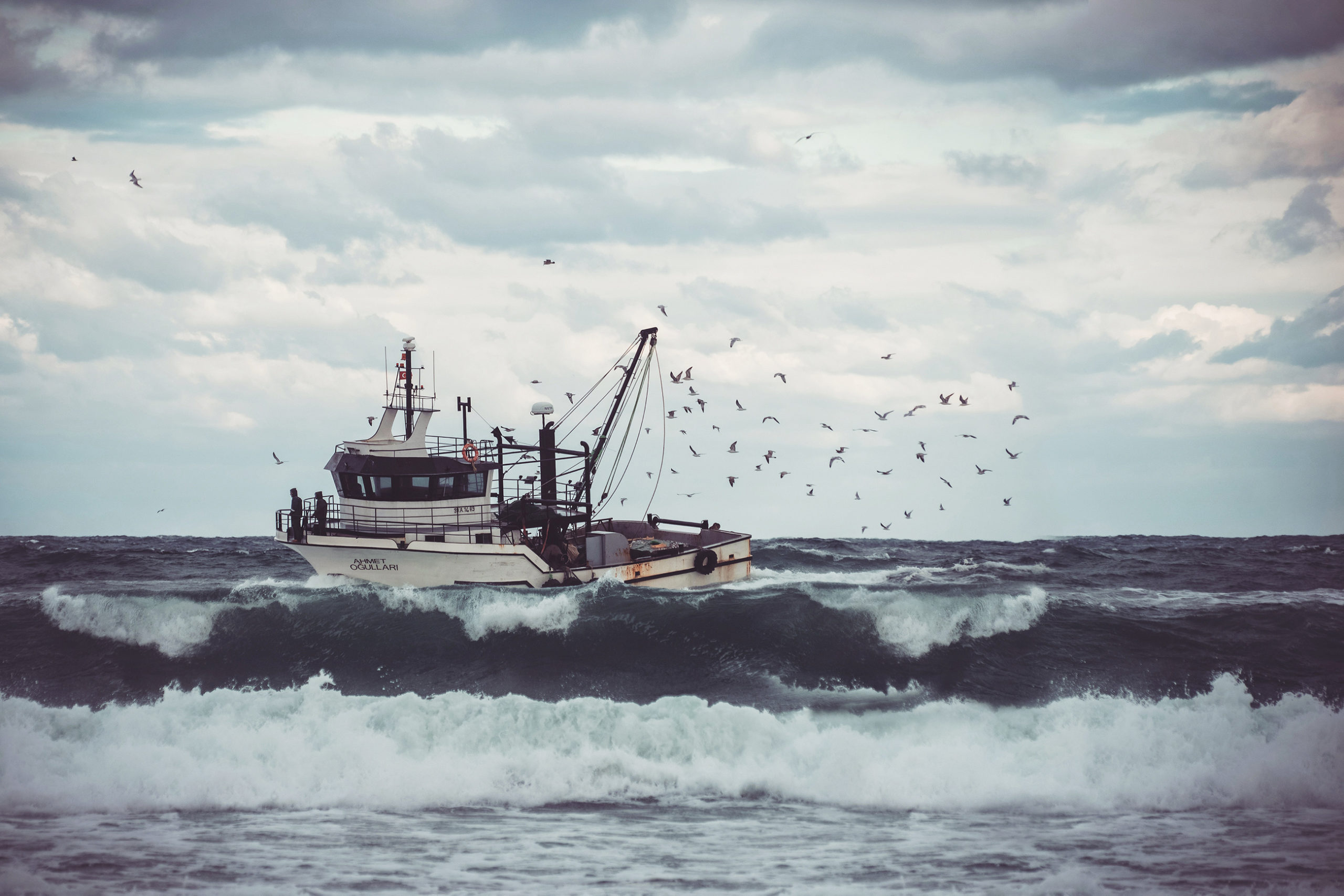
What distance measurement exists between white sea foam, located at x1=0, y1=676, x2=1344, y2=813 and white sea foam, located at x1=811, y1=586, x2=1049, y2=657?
421 cm

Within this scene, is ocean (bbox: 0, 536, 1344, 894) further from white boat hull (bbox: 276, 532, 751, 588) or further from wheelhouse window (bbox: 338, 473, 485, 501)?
wheelhouse window (bbox: 338, 473, 485, 501)

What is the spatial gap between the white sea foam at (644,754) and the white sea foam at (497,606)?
21.3ft

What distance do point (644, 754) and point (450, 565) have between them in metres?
13.7

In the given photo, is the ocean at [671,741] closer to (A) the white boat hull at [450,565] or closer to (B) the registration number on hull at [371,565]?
(B) the registration number on hull at [371,565]

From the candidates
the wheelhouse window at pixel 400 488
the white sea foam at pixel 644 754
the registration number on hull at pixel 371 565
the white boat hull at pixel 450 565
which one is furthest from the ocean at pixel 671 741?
the wheelhouse window at pixel 400 488

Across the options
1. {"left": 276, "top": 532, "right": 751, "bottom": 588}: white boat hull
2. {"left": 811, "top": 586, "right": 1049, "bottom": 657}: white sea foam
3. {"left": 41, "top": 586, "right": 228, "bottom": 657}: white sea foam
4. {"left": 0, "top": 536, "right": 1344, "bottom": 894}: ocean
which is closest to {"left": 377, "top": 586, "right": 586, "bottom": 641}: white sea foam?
{"left": 0, "top": 536, "right": 1344, "bottom": 894}: ocean

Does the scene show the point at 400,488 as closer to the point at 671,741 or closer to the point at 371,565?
the point at 371,565

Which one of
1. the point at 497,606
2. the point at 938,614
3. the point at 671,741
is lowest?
the point at 671,741

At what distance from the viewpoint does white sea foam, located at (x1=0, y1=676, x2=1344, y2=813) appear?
600 inches

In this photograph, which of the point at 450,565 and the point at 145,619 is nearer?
the point at 145,619

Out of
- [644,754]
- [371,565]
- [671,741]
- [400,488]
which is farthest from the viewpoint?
[400,488]

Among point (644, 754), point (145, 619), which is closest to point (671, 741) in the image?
point (644, 754)

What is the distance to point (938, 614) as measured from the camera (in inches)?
928

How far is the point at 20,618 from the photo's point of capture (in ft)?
86.6
